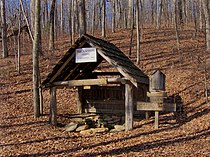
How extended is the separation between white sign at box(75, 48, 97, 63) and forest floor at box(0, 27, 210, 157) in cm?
270

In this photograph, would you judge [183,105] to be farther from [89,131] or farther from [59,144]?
[59,144]

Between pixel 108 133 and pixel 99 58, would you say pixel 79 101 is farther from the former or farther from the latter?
pixel 108 133

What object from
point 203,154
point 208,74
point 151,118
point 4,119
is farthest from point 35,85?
point 208,74

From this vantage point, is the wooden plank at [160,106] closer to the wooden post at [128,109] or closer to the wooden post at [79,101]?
the wooden post at [128,109]

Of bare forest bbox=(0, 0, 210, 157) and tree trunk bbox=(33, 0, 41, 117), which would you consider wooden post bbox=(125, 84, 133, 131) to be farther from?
tree trunk bbox=(33, 0, 41, 117)

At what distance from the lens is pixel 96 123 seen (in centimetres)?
1351

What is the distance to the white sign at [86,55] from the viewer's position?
11867mm

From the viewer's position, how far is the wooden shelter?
1156 centimetres

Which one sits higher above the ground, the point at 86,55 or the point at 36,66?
the point at 86,55

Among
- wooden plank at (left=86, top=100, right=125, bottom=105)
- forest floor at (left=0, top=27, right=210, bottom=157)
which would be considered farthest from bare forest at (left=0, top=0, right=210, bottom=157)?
wooden plank at (left=86, top=100, right=125, bottom=105)

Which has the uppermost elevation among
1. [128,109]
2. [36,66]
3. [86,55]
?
[86,55]

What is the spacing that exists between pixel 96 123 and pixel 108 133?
2.23 metres

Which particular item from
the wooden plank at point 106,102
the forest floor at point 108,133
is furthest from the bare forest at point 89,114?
the wooden plank at point 106,102

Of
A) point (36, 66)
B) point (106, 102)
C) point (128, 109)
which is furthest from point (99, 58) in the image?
point (128, 109)
